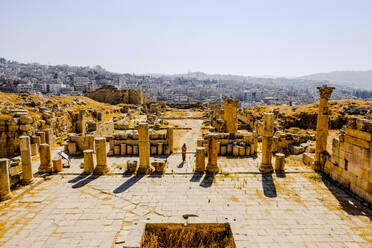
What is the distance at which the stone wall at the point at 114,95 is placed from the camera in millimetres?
51688

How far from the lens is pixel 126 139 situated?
15711 millimetres

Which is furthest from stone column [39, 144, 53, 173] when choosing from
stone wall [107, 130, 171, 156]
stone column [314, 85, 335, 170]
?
stone column [314, 85, 335, 170]

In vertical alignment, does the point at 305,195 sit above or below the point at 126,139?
below

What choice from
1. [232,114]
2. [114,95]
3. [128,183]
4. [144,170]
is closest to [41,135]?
[144,170]

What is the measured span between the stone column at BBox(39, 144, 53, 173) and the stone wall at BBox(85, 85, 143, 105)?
4107 cm

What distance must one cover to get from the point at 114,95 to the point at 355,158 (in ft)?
158

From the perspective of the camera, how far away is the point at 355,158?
9.77m

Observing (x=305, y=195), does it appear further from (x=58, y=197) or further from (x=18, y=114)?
(x=18, y=114)

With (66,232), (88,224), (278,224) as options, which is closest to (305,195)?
(278,224)

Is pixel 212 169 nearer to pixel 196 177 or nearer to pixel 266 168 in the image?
pixel 196 177

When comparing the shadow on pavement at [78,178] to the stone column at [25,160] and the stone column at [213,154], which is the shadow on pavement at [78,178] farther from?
the stone column at [213,154]

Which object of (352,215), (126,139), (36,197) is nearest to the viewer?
(352,215)

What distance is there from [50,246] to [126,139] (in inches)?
363

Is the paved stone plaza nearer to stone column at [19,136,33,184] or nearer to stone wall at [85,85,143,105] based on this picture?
stone column at [19,136,33,184]
